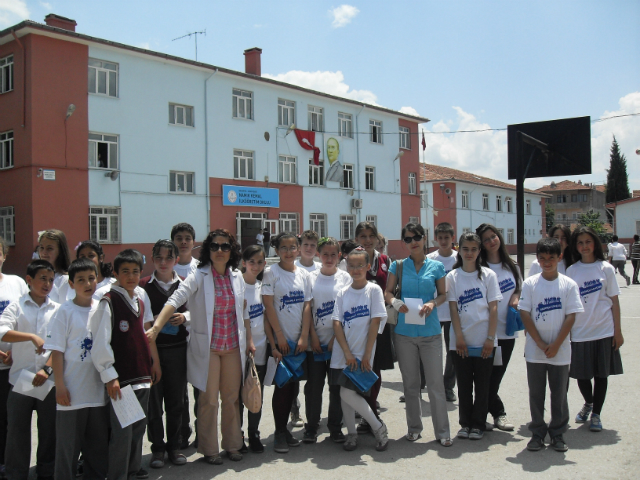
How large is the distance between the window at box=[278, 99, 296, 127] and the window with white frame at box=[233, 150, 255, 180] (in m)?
2.68

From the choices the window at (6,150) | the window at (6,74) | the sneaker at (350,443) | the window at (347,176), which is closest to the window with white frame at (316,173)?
the window at (347,176)

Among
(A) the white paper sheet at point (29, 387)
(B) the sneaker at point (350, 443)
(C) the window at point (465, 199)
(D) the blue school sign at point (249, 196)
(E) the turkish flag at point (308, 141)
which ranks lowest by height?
(B) the sneaker at point (350, 443)

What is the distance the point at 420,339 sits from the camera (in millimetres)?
4691

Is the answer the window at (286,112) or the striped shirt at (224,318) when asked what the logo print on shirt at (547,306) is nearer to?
the striped shirt at (224,318)

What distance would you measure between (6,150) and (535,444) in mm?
20807

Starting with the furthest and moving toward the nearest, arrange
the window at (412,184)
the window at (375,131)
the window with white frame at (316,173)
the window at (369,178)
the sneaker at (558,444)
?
the window at (412,184)
the window at (375,131)
the window at (369,178)
the window with white frame at (316,173)
the sneaker at (558,444)

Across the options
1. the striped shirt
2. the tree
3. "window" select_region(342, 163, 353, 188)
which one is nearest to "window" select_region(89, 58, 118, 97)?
"window" select_region(342, 163, 353, 188)

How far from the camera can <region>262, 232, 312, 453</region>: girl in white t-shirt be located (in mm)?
4605

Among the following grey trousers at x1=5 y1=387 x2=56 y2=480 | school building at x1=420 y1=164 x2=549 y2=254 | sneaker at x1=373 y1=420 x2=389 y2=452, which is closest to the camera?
grey trousers at x1=5 y1=387 x2=56 y2=480

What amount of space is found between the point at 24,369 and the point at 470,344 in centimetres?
361

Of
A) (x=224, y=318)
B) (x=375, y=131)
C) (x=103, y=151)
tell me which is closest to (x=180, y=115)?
(x=103, y=151)

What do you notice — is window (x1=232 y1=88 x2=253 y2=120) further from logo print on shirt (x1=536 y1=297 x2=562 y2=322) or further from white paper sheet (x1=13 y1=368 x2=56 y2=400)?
white paper sheet (x1=13 y1=368 x2=56 y2=400)

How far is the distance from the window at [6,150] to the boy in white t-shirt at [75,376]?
18697 mm

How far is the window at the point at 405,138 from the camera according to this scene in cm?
3259
